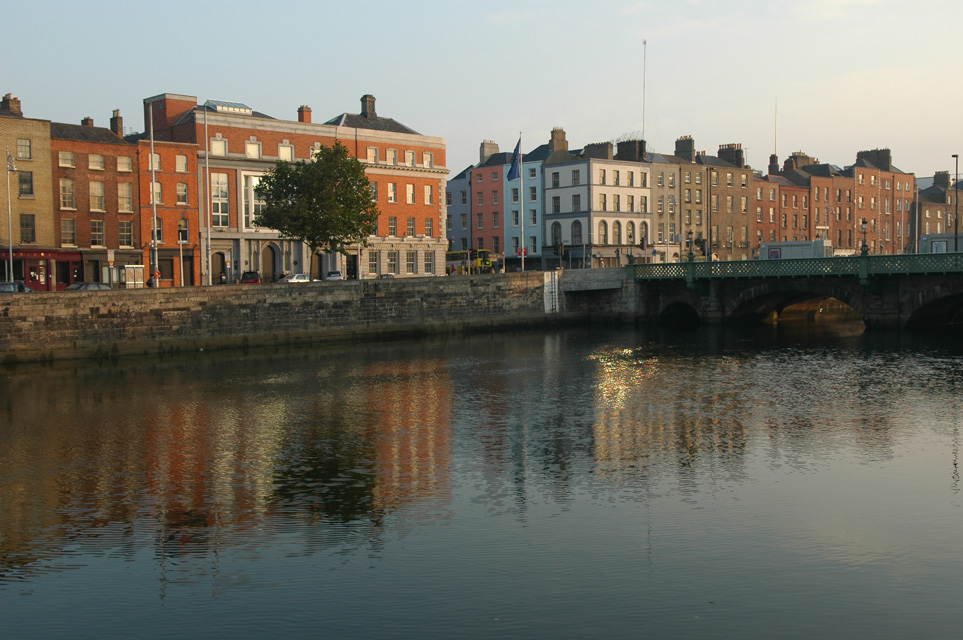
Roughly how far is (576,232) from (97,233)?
162ft

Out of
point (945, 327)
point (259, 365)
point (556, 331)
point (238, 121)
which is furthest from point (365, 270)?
point (945, 327)

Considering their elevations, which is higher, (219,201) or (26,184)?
(26,184)

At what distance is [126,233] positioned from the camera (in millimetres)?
68312

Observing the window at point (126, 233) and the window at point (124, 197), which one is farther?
the window at point (126, 233)

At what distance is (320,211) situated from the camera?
62.3 meters

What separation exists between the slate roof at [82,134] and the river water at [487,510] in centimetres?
3627

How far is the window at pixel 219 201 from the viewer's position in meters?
72.1

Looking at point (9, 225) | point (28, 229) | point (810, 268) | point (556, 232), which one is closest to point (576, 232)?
point (556, 232)

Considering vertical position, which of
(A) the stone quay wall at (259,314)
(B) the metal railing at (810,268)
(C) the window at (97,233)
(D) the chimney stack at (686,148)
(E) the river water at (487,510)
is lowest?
(E) the river water at (487,510)

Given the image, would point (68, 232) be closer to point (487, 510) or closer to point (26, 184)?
point (26, 184)

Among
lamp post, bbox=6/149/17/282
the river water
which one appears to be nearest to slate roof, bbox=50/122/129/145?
lamp post, bbox=6/149/17/282

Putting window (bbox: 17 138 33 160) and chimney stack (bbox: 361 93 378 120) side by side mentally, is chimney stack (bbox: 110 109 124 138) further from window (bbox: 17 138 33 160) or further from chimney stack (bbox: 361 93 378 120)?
chimney stack (bbox: 361 93 378 120)

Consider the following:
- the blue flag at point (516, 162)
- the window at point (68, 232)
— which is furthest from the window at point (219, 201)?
the blue flag at point (516, 162)

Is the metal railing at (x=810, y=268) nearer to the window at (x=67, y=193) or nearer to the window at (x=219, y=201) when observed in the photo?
the window at (x=219, y=201)
